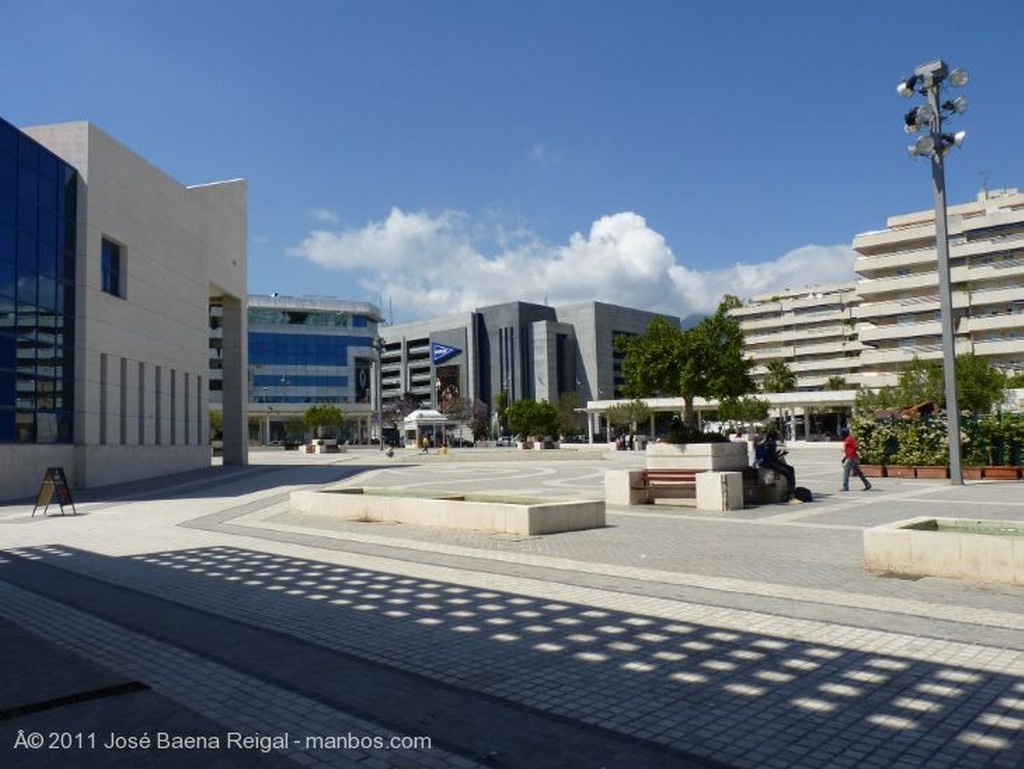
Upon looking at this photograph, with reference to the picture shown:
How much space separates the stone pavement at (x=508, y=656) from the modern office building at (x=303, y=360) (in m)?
98.7

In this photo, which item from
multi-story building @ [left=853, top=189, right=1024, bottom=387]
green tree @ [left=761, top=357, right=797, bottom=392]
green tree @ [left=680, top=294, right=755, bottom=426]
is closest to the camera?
green tree @ [left=680, top=294, right=755, bottom=426]

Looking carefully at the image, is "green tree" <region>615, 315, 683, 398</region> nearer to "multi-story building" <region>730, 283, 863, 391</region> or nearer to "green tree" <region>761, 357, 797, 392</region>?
"green tree" <region>761, 357, 797, 392</region>

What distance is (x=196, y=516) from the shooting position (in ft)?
58.6

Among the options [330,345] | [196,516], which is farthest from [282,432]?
[196,516]

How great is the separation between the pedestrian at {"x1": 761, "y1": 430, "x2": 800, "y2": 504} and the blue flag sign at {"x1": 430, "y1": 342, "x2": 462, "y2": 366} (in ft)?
384

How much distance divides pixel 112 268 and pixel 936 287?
68.3m

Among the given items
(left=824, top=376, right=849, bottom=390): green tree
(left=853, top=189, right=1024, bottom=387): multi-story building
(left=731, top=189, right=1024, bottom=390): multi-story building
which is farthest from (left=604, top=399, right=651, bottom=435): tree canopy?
(left=824, top=376, right=849, bottom=390): green tree

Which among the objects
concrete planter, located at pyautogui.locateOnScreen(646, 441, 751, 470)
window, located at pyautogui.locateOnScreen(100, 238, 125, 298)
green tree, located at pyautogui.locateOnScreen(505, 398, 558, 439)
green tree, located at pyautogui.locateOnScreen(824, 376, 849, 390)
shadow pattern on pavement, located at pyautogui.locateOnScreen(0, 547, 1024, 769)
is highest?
window, located at pyautogui.locateOnScreen(100, 238, 125, 298)

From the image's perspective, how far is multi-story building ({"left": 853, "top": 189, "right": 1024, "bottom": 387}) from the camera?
72.1 metres

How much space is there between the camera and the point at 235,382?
147 feet

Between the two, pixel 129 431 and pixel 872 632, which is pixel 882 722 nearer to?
pixel 872 632

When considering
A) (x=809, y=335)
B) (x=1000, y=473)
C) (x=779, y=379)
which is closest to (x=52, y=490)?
(x=1000, y=473)

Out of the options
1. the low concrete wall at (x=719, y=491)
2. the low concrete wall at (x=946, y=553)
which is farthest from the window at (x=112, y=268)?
the low concrete wall at (x=946, y=553)

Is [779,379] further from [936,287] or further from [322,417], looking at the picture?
[322,417]
